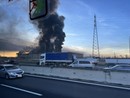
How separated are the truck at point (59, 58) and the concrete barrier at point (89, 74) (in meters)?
A: 33.8

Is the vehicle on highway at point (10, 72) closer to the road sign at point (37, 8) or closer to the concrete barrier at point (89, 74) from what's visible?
the concrete barrier at point (89, 74)

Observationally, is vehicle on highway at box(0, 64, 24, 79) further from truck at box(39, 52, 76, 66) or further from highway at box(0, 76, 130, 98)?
truck at box(39, 52, 76, 66)

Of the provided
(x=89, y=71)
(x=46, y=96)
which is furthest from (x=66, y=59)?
(x=46, y=96)

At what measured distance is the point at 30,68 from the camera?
30.4 meters

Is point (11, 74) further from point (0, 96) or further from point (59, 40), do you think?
point (59, 40)

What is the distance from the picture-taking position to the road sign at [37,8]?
3.87 m

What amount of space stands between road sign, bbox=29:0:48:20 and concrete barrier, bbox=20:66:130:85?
45.6 ft

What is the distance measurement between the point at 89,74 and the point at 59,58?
43278mm

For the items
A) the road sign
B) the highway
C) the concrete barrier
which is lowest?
the highway

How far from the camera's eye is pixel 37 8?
396 cm

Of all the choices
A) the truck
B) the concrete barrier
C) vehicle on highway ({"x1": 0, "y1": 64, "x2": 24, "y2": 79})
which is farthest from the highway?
the truck

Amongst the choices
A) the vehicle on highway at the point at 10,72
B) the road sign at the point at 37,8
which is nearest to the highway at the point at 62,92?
the vehicle on highway at the point at 10,72

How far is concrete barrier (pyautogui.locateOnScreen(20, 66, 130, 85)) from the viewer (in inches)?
696

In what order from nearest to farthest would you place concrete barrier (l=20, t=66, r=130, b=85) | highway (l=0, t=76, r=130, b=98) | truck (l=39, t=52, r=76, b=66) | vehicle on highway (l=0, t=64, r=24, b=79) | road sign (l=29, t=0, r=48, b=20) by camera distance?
road sign (l=29, t=0, r=48, b=20), highway (l=0, t=76, r=130, b=98), concrete barrier (l=20, t=66, r=130, b=85), vehicle on highway (l=0, t=64, r=24, b=79), truck (l=39, t=52, r=76, b=66)
